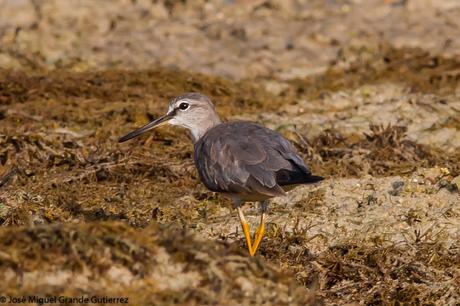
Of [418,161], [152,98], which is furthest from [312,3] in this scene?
[418,161]

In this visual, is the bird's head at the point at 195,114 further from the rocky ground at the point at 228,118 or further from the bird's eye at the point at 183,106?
the rocky ground at the point at 228,118

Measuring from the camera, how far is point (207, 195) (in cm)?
855

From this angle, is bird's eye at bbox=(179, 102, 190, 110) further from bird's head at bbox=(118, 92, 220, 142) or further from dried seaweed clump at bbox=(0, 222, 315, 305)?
dried seaweed clump at bbox=(0, 222, 315, 305)

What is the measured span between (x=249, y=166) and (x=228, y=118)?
3592 millimetres

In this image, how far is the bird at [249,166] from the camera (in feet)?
23.4

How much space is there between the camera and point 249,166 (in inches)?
286

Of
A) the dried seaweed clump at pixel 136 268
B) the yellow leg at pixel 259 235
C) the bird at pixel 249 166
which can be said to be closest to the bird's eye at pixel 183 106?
the bird at pixel 249 166

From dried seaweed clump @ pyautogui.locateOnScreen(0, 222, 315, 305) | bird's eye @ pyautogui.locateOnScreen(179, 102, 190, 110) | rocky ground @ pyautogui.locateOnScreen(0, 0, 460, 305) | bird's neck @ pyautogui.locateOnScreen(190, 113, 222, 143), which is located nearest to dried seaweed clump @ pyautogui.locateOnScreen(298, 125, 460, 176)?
rocky ground @ pyautogui.locateOnScreen(0, 0, 460, 305)

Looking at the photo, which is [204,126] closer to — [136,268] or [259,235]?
Answer: [259,235]

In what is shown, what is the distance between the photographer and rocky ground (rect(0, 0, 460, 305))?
546cm

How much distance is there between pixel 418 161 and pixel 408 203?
1312 mm

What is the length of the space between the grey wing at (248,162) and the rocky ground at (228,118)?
456 mm

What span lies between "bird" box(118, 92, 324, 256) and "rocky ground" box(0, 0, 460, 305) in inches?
14.4

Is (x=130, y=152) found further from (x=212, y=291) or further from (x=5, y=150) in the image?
(x=212, y=291)
